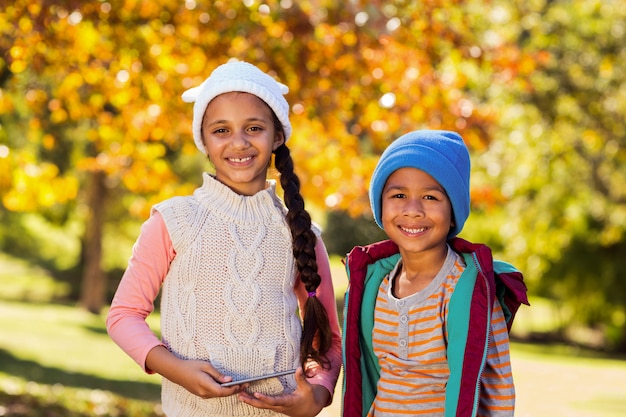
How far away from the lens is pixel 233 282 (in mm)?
2748

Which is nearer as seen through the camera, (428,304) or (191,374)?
(191,374)

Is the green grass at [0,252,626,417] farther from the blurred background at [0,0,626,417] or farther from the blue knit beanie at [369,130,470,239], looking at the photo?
the blue knit beanie at [369,130,470,239]

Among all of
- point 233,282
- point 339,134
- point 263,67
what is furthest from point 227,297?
point 339,134

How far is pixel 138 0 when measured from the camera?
6051mm

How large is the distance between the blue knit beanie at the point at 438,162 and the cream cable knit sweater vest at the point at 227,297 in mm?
432

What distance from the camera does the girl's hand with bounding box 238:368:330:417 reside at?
2.60m

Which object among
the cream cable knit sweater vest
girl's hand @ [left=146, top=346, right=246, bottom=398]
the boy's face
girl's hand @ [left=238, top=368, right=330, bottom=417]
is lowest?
girl's hand @ [left=238, top=368, right=330, bottom=417]

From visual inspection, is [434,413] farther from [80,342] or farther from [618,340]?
[618,340]

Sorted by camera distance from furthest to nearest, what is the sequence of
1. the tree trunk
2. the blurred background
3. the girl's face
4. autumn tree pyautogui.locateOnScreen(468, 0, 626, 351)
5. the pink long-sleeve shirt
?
the tree trunk, autumn tree pyautogui.locateOnScreen(468, 0, 626, 351), the blurred background, the girl's face, the pink long-sleeve shirt

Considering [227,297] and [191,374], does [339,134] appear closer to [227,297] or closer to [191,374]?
[227,297]

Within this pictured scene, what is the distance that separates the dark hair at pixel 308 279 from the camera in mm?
2832

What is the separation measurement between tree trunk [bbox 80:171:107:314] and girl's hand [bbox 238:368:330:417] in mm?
16433

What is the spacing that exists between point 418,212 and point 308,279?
1.34 feet

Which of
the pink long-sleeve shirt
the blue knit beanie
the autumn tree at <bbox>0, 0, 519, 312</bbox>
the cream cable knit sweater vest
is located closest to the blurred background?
the autumn tree at <bbox>0, 0, 519, 312</bbox>
